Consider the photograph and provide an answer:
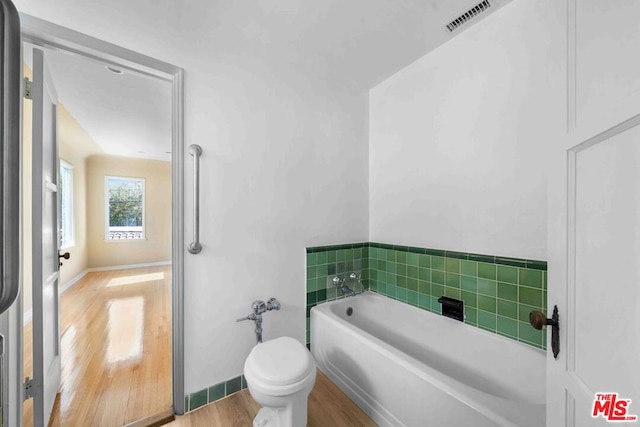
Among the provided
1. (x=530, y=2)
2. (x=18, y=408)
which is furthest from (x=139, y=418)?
(x=530, y=2)

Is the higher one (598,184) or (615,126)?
(615,126)

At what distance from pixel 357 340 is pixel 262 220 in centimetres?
98

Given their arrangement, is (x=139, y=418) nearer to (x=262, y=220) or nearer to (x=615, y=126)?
(x=262, y=220)

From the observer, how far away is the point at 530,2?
131 centimetres

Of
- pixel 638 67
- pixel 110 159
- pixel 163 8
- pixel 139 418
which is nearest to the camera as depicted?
pixel 638 67

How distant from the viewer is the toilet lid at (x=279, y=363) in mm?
1154

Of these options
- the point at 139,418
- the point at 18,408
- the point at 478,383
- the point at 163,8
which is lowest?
the point at 139,418

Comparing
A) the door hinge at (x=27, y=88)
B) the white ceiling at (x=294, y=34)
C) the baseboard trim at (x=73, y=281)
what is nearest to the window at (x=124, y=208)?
the baseboard trim at (x=73, y=281)

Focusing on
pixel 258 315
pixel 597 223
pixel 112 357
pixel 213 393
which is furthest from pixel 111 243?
Answer: pixel 597 223

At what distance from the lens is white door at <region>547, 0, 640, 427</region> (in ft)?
1.57

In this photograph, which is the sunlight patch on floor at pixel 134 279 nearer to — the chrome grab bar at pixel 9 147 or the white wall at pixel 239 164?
the white wall at pixel 239 164

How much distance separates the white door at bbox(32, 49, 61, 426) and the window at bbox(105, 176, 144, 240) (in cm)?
452

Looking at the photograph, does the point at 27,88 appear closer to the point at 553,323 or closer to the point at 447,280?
the point at 553,323

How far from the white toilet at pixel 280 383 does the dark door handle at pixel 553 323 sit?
0.97 metres
